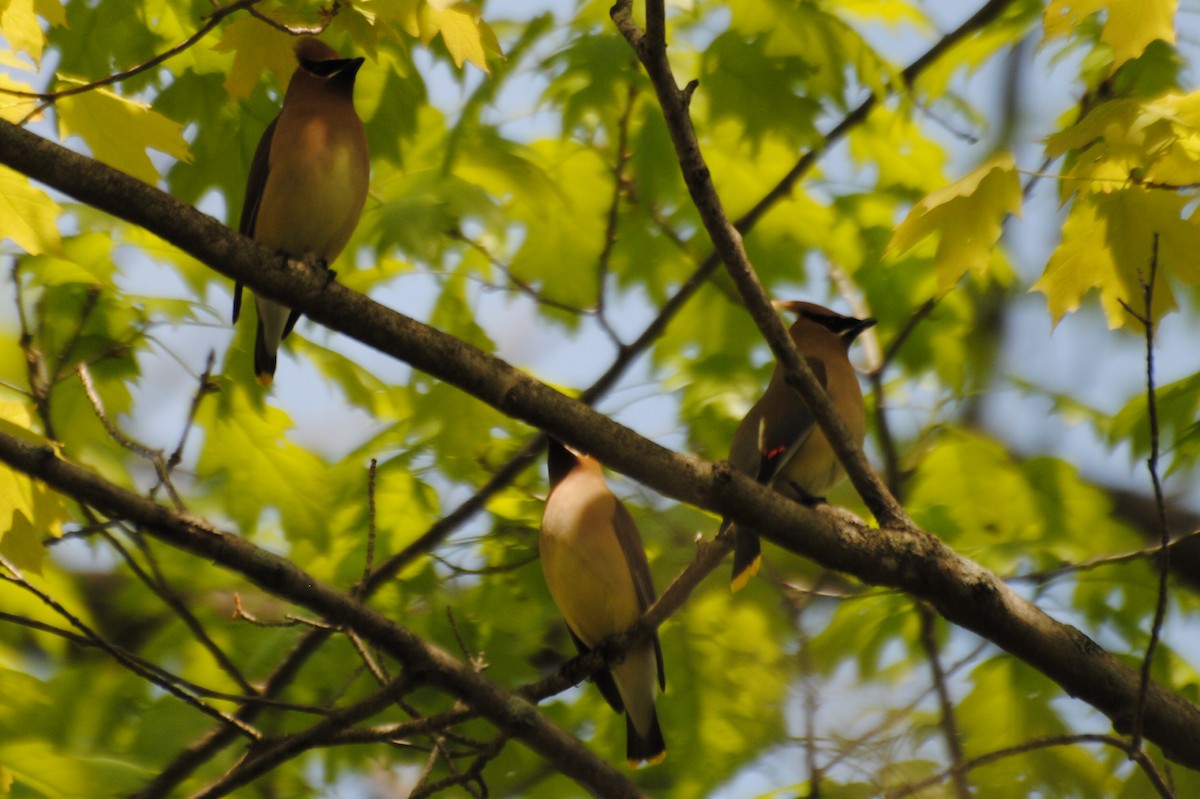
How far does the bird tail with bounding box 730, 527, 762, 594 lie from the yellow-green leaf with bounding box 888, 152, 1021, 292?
109 centimetres

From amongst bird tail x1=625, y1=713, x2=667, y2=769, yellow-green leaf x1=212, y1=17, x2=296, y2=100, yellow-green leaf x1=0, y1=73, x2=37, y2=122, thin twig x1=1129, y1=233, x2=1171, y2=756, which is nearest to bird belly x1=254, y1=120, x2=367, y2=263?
yellow-green leaf x1=212, y1=17, x2=296, y2=100

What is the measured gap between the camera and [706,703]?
14.0 ft

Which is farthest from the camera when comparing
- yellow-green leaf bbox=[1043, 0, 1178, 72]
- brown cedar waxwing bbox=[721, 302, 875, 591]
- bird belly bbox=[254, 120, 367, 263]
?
brown cedar waxwing bbox=[721, 302, 875, 591]

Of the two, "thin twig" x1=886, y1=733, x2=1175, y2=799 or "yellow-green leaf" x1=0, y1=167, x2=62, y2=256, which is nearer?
"thin twig" x1=886, y1=733, x2=1175, y2=799

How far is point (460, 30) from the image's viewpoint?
9.78 ft

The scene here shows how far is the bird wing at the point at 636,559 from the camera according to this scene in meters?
4.09

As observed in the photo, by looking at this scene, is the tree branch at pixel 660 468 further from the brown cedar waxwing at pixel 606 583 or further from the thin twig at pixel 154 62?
the brown cedar waxwing at pixel 606 583

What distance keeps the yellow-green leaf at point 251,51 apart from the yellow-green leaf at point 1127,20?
1923 millimetres

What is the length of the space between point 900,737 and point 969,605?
0.71 meters

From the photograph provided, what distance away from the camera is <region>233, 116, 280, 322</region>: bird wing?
4.29 m

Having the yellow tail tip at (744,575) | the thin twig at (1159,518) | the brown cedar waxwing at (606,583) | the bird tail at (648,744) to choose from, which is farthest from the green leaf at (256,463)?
the thin twig at (1159,518)

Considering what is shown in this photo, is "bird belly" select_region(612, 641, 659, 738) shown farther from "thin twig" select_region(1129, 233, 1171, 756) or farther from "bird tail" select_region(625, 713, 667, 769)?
"thin twig" select_region(1129, 233, 1171, 756)

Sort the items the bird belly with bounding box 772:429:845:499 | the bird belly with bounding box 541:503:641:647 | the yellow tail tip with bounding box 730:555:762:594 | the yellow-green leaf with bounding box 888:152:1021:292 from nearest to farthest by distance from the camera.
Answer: the yellow-green leaf with bounding box 888:152:1021:292 < the yellow tail tip with bounding box 730:555:762:594 < the bird belly with bounding box 541:503:641:647 < the bird belly with bounding box 772:429:845:499

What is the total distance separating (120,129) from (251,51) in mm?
407
